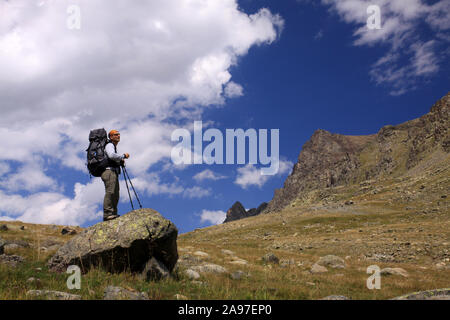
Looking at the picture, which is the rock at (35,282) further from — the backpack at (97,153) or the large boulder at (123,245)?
the backpack at (97,153)

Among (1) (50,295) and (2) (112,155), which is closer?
(1) (50,295)

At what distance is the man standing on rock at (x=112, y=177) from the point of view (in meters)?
10.7

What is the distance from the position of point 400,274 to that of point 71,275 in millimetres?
14009

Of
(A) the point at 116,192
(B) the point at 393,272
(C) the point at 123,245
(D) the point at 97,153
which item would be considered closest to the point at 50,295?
(C) the point at 123,245

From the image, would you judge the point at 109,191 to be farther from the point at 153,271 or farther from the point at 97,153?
the point at 153,271

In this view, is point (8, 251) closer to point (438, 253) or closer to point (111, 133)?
point (111, 133)

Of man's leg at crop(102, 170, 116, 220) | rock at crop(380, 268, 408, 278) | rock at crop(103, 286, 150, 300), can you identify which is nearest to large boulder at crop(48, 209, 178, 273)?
man's leg at crop(102, 170, 116, 220)

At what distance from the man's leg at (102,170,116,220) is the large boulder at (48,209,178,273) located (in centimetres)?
63

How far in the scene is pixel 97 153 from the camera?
10.8 m

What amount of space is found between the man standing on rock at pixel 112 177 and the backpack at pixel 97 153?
0.14 metres

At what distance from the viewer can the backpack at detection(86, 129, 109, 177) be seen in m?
10.7

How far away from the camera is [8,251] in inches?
497

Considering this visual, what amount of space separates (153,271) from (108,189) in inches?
127
